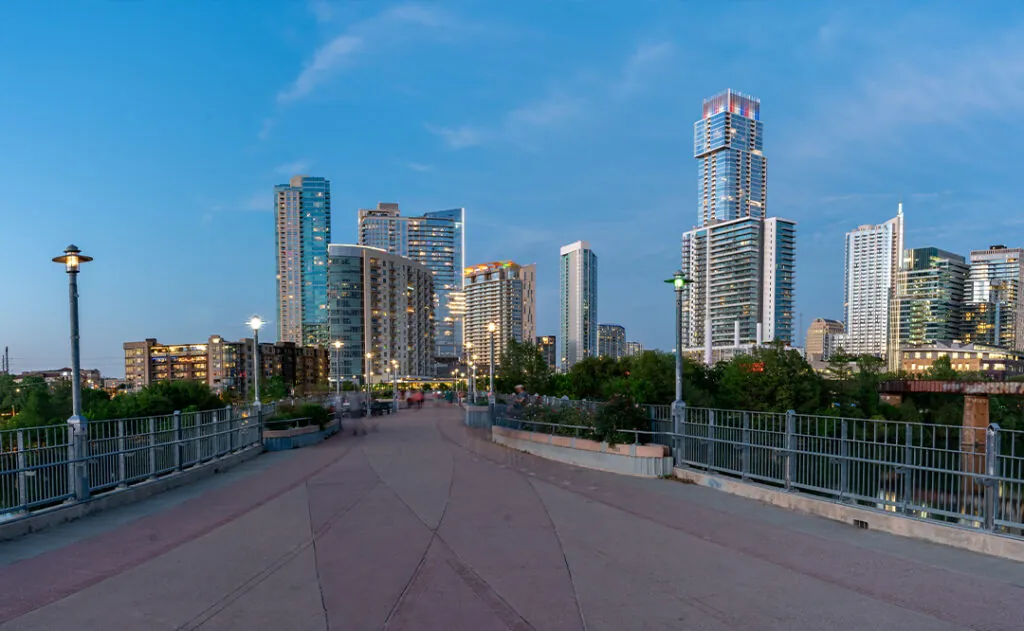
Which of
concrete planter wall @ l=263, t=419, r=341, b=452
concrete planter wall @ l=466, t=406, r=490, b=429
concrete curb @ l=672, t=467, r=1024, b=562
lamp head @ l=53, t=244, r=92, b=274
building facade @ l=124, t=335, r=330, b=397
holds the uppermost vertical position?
lamp head @ l=53, t=244, r=92, b=274

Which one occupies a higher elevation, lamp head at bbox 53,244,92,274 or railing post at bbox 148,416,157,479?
lamp head at bbox 53,244,92,274

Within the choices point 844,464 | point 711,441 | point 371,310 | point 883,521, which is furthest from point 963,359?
point 883,521

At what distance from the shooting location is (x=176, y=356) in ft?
646

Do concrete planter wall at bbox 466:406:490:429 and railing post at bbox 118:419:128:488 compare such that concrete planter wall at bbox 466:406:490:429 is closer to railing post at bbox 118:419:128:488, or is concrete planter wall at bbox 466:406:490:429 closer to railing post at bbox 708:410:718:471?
railing post at bbox 708:410:718:471

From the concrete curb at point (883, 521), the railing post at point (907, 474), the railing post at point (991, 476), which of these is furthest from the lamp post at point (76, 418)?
the railing post at point (991, 476)

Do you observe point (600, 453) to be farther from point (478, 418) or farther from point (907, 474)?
point (478, 418)

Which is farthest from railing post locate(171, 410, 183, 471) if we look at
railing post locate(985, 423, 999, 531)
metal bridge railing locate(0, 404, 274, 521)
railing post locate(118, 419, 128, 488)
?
railing post locate(985, 423, 999, 531)

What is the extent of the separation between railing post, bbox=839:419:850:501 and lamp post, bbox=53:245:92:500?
12.3m

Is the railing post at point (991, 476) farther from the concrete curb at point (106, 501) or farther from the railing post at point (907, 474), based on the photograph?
the concrete curb at point (106, 501)

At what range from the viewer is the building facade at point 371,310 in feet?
529

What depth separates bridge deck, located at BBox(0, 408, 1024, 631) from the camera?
571 centimetres

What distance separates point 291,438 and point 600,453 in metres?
11.6

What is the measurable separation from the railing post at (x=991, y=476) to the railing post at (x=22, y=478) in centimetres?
1323

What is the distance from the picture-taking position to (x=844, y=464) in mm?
9648
